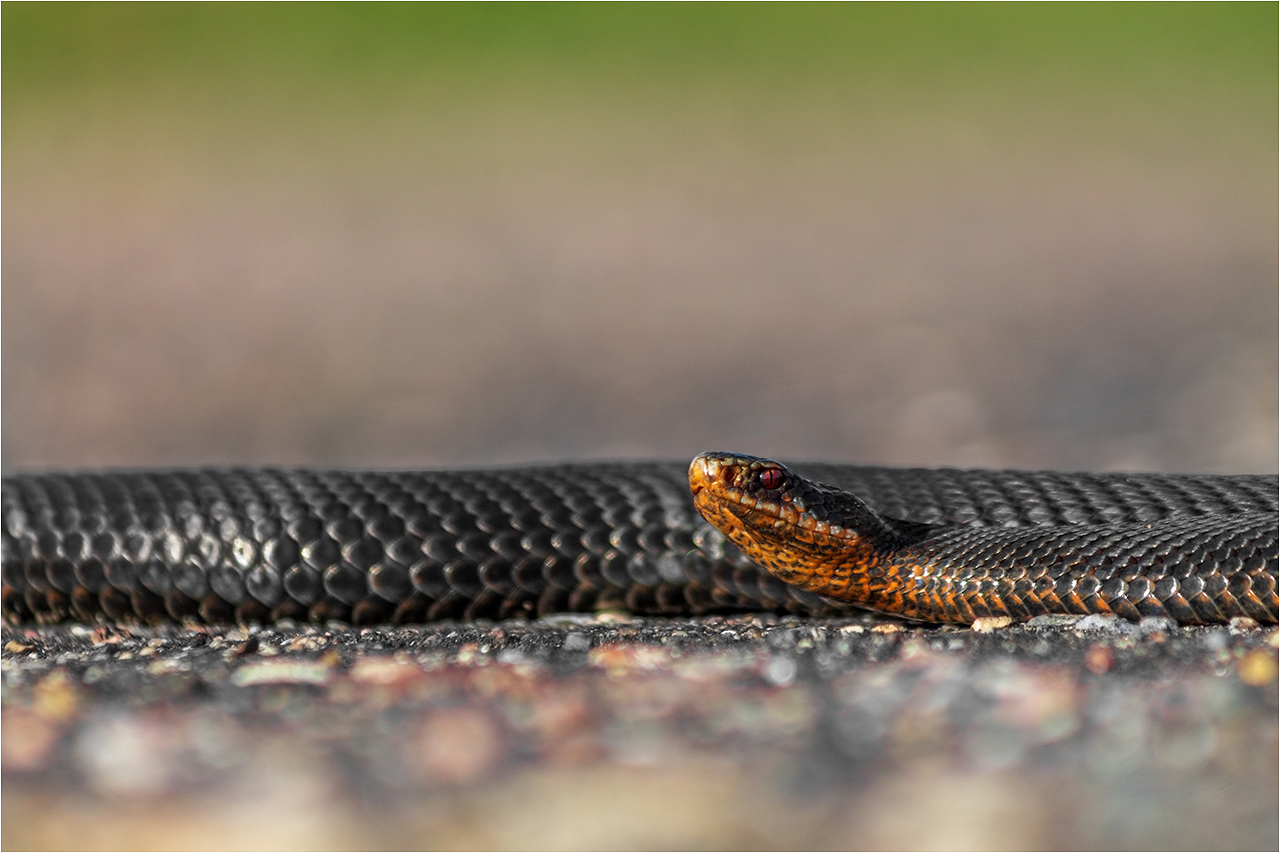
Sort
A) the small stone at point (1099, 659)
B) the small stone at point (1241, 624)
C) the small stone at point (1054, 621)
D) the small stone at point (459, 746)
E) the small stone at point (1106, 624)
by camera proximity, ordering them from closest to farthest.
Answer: the small stone at point (459, 746) → the small stone at point (1099, 659) → the small stone at point (1241, 624) → the small stone at point (1106, 624) → the small stone at point (1054, 621)

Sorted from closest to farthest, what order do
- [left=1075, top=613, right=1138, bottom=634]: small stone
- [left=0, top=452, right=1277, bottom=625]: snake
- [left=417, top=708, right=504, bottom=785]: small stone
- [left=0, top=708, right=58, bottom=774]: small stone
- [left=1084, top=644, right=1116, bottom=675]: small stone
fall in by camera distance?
[left=417, top=708, right=504, bottom=785]: small stone < [left=0, top=708, right=58, bottom=774]: small stone < [left=1084, top=644, right=1116, bottom=675]: small stone < [left=1075, top=613, right=1138, bottom=634]: small stone < [left=0, top=452, right=1277, bottom=625]: snake

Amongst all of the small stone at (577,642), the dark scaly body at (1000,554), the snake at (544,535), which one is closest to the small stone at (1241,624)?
the dark scaly body at (1000,554)

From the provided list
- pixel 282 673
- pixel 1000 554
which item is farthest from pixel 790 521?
pixel 282 673

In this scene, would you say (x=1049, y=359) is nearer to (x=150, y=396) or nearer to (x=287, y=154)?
(x=150, y=396)

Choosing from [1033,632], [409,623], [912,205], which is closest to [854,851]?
[1033,632]

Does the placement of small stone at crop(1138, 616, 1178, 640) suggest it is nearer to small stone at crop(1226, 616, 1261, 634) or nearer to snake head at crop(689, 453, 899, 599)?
small stone at crop(1226, 616, 1261, 634)

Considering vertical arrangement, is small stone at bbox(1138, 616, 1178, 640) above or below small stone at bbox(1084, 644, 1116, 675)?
below

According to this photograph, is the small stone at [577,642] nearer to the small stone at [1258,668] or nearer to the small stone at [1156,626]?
the small stone at [1156,626]

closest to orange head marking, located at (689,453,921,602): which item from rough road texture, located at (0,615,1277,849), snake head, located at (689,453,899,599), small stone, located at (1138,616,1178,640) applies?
snake head, located at (689,453,899,599)
